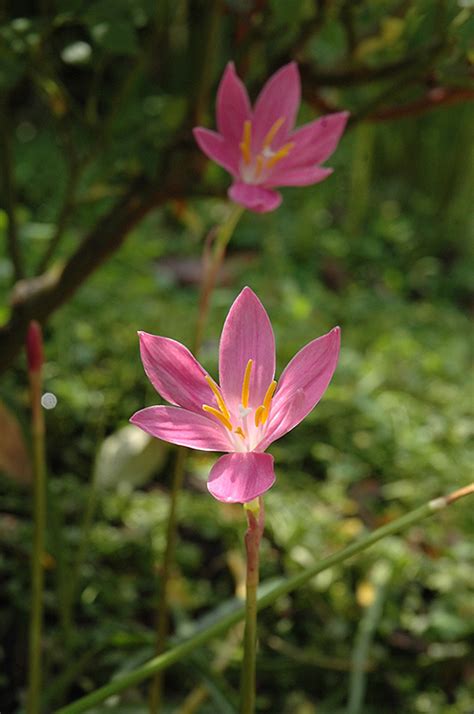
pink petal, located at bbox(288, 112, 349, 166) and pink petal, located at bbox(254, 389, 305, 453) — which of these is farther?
pink petal, located at bbox(288, 112, 349, 166)

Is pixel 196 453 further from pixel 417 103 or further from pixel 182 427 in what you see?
pixel 182 427

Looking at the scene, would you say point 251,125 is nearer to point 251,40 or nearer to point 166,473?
point 251,40

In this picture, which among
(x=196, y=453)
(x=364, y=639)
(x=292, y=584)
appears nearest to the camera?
(x=292, y=584)

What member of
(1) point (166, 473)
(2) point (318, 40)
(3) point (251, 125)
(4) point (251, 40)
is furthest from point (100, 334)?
(3) point (251, 125)

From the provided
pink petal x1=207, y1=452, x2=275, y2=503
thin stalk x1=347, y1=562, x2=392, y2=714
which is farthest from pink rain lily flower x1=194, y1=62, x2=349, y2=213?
thin stalk x1=347, y1=562, x2=392, y2=714

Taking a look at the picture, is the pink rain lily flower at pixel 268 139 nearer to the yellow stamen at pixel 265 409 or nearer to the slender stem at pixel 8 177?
Answer: the yellow stamen at pixel 265 409

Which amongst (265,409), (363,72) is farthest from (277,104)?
(265,409)

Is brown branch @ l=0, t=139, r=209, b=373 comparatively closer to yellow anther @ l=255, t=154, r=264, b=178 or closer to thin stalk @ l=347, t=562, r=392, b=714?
yellow anther @ l=255, t=154, r=264, b=178
